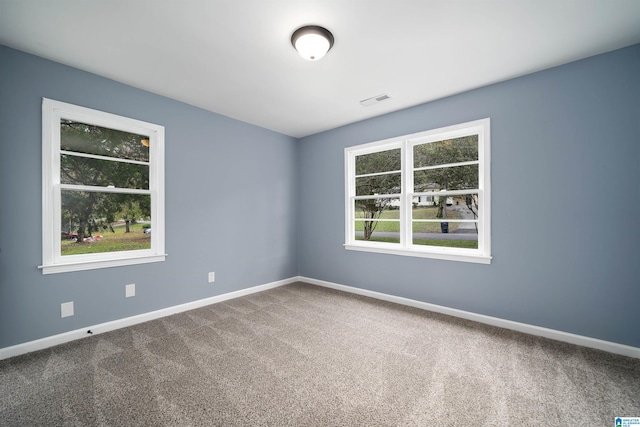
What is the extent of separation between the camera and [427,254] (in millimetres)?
3400

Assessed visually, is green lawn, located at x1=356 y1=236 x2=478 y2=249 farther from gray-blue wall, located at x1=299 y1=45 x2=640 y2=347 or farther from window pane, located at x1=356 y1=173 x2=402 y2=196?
window pane, located at x1=356 y1=173 x2=402 y2=196

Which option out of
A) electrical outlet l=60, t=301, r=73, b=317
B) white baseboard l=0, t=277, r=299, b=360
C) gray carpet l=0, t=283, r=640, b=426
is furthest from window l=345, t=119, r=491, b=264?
electrical outlet l=60, t=301, r=73, b=317

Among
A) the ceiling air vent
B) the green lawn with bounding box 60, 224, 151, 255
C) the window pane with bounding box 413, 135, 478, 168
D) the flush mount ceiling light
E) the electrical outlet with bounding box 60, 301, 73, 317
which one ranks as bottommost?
the electrical outlet with bounding box 60, 301, 73, 317

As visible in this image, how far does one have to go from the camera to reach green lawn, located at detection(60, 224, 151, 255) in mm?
2674

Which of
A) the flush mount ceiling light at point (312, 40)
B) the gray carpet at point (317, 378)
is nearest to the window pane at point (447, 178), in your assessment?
the gray carpet at point (317, 378)

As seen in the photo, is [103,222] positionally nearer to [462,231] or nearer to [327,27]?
[327,27]

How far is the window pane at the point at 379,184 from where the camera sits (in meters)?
3.86

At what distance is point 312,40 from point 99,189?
104 inches

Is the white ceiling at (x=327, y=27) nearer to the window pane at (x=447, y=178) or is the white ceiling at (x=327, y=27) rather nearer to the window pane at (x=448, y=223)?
the window pane at (x=447, y=178)

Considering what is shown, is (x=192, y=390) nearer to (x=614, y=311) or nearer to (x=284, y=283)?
(x=284, y=283)

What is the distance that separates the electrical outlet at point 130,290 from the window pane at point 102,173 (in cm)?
113

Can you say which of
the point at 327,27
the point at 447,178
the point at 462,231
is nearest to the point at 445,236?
the point at 462,231

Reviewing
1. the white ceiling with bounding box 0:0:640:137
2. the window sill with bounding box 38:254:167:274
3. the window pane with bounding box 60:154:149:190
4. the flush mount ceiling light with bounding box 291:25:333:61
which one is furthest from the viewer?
the window pane with bounding box 60:154:149:190

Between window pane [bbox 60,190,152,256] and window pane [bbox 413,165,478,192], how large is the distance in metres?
3.48
